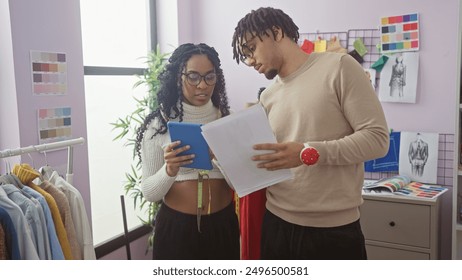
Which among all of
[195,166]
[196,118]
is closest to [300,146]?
[195,166]

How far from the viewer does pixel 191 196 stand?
1.51 m

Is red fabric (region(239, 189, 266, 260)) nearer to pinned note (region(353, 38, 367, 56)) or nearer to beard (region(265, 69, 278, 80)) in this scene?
beard (region(265, 69, 278, 80))

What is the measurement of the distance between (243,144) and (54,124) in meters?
1.15

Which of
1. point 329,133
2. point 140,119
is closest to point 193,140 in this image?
point 329,133

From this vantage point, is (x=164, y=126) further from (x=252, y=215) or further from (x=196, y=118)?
(x=252, y=215)

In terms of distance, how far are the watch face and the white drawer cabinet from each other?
4.03ft

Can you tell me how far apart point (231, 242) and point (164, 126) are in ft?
1.45

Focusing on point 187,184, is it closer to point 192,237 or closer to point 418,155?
point 192,237

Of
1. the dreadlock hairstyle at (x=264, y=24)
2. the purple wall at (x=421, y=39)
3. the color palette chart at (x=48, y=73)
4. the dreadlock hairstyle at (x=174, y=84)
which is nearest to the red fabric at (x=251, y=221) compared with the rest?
the dreadlock hairstyle at (x=174, y=84)

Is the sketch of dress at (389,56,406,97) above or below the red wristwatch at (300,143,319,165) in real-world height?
above

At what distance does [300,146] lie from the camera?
127cm

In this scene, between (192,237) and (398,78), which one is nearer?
(192,237)

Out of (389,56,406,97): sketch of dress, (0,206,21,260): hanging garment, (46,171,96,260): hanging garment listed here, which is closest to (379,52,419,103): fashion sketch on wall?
(389,56,406,97): sketch of dress

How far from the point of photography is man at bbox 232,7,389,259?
1.27 metres
